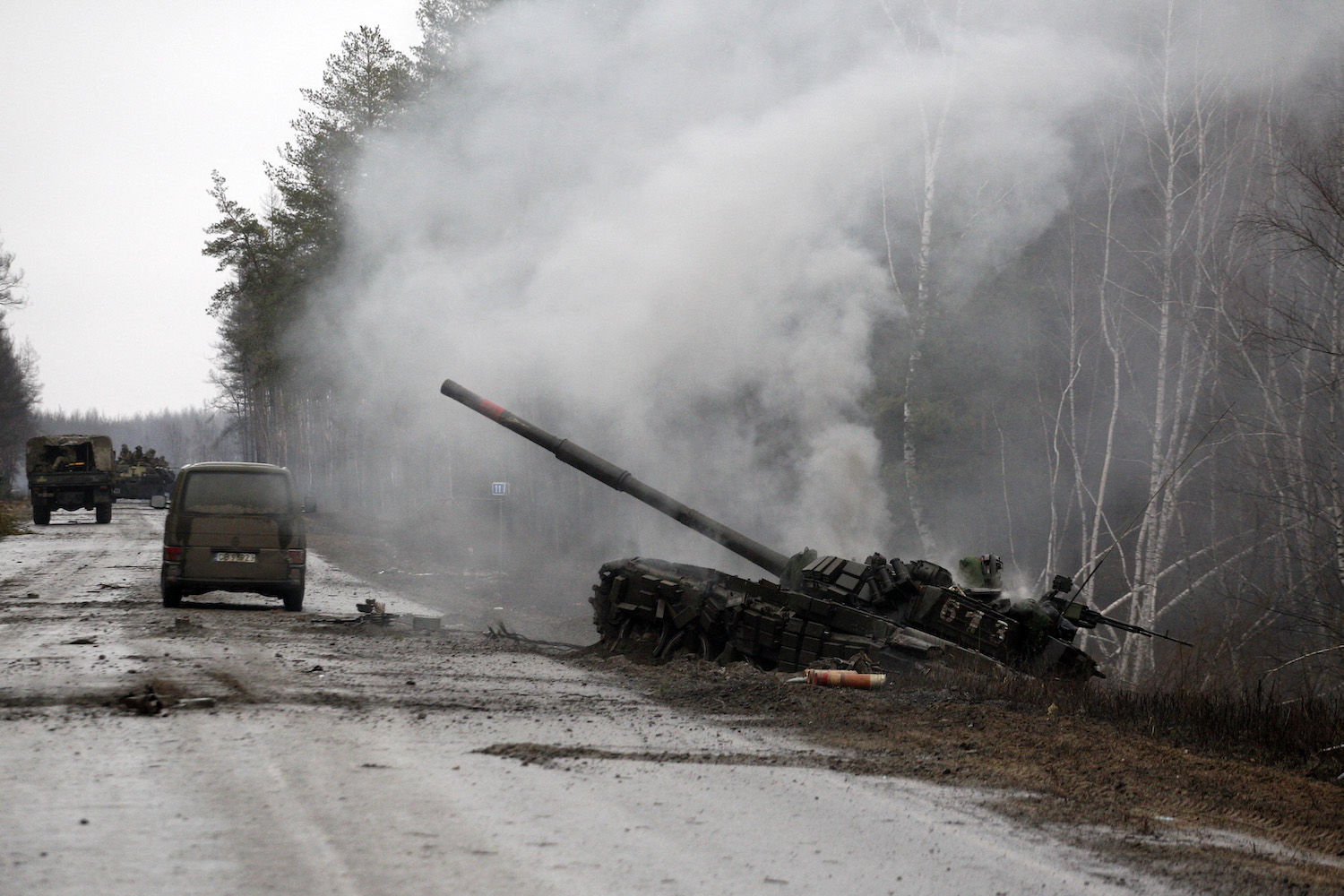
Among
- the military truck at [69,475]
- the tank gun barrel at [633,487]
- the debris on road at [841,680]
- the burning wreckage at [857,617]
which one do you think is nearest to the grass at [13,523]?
the military truck at [69,475]

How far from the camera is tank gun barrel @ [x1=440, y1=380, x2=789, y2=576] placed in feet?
37.9

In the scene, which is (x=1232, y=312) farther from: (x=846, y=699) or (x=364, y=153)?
(x=364, y=153)

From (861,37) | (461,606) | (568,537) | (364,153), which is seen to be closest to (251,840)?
(461,606)

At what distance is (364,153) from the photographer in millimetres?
38719

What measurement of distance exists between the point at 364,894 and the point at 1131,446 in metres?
22.4

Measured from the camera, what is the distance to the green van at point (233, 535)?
537 inches

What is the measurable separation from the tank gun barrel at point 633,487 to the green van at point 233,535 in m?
2.56

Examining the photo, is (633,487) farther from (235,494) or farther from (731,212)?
(731,212)

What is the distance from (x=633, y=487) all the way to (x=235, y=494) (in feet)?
16.2

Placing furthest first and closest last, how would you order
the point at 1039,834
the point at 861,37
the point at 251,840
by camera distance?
the point at 861,37
the point at 1039,834
the point at 251,840

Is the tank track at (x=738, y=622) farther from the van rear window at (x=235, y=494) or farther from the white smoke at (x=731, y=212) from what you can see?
the van rear window at (x=235, y=494)

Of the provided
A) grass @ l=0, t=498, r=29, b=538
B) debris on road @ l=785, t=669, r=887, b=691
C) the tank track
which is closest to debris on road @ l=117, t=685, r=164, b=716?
debris on road @ l=785, t=669, r=887, b=691

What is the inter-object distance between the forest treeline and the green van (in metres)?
7.93

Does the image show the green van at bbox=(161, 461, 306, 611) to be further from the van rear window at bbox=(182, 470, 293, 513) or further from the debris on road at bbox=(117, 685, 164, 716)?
the debris on road at bbox=(117, 685, 164, 716)
